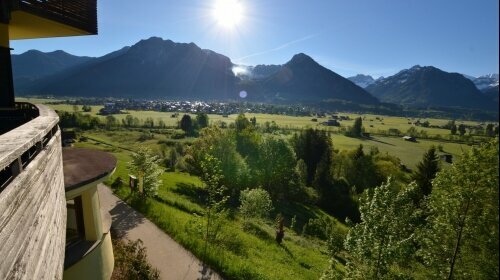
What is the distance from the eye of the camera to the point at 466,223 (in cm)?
1420

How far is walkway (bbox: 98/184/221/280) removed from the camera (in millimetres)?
17656

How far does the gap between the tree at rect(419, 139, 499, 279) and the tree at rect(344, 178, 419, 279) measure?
1.57 metres

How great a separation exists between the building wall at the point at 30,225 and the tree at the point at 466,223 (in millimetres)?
14016

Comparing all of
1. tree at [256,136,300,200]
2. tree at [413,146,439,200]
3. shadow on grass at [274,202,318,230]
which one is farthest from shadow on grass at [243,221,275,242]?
tree at [413,146,439,200]

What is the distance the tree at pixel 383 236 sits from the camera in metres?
14.3

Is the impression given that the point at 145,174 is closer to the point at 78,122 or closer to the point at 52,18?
the point at 52,18

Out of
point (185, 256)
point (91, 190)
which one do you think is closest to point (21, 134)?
point (91, 190)

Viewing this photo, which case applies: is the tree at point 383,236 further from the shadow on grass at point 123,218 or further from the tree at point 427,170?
the tree at point 427,170

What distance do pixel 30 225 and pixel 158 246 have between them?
17.0 meters

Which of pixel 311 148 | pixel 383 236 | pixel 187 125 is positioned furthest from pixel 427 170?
pixel 187 125

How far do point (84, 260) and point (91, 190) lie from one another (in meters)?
2.62

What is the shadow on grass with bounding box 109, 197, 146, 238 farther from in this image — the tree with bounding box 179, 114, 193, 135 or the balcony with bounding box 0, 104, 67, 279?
the tree with bounding box 179, 114, 193, 135

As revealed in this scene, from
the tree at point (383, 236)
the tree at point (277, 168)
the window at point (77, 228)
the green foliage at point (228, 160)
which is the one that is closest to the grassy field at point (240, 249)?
the tree at point (383, 236)

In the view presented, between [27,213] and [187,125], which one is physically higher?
[27,213]
